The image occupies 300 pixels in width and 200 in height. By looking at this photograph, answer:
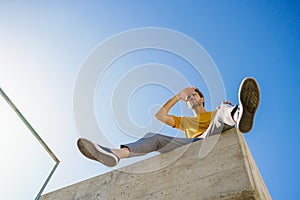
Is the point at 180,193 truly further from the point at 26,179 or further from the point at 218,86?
the point at 218,86

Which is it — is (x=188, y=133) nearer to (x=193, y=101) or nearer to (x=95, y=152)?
(x=193, y=101)

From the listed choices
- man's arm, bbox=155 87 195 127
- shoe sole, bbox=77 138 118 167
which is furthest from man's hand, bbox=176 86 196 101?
shoe sole, bbox=77 138 118 167

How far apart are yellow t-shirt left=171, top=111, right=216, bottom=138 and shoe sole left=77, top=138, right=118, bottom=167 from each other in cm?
99

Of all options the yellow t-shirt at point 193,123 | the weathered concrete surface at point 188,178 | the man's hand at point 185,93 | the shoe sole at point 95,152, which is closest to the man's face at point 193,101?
the man's hand at point 185,93

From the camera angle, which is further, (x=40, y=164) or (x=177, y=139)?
(x=177, y=139)

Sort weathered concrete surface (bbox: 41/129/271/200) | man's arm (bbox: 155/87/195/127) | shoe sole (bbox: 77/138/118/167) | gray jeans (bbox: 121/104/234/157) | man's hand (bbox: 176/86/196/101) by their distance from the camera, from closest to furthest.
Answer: weathered concrete surface (bbox: 41/129/271/200) < shoe sole (bbox: 77/138/118/167) < gray jeans (bbox: 121/104/234/157) < man's arm (bbox: 155/87/195/127) < man's hand (bbox: 176/86/196/101)

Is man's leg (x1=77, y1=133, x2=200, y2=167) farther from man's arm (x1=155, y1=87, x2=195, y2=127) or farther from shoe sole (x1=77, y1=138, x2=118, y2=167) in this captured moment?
man's arm (x1=155, y1=87, x2=195, y2=127)

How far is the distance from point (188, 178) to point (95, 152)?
642mm

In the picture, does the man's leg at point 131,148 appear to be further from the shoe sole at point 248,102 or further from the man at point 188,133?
the shoe sole at point 248,102

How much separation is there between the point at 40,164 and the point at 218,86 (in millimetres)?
1825

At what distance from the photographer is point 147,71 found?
128 inches

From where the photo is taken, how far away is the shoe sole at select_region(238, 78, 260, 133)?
1.89 meters

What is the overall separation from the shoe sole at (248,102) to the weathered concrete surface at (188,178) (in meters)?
0.09

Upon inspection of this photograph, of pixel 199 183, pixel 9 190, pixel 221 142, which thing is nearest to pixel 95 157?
pixel 9 190
